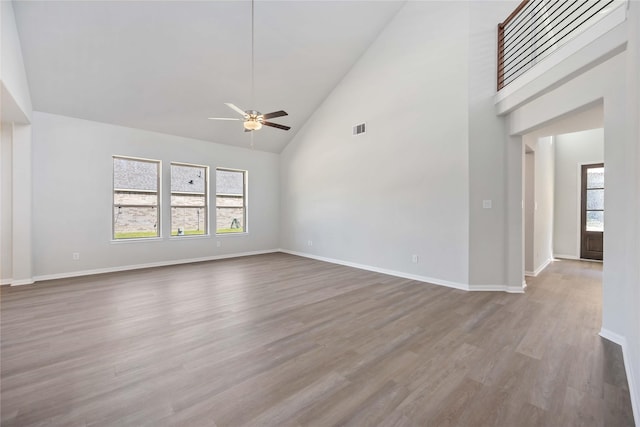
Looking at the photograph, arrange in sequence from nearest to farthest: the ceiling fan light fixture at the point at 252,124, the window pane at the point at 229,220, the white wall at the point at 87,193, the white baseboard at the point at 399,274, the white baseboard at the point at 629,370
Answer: the white baseboard at the point at 629,370 → the ceiling fan light fixture at the point at 252,124 → the white baseboard at the point at 399,274 → the white wall at the point at 87,193 → the window pane at the point at 229,220

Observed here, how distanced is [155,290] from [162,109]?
11.7 feet

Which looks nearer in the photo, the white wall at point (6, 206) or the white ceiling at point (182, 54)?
the white ceiling at point (182, 54)

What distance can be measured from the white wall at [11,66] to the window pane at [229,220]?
12.8ft

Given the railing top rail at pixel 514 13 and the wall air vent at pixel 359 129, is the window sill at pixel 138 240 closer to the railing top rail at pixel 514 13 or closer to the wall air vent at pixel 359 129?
the wall air vent at pixel 359 129

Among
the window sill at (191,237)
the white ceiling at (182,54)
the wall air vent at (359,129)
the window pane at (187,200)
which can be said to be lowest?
the window sill at (191,237)

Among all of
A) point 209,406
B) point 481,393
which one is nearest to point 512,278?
point 481,393

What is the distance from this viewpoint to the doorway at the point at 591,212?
6301 millimetres

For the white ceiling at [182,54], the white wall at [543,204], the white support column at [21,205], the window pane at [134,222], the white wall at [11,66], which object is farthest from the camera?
the window pane at [134,222]

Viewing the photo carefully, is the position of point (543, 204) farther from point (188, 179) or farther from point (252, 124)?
point (188, 179)

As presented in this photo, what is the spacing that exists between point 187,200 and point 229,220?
1.20 meters

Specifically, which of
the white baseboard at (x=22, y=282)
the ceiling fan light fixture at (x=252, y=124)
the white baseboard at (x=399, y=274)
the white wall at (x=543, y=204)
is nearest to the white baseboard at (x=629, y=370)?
the white baseboard at (x=399, y=274)

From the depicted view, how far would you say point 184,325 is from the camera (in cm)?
289

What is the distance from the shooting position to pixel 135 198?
5816 mm

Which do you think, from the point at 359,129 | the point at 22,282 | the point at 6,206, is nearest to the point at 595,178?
the point at 359,129
